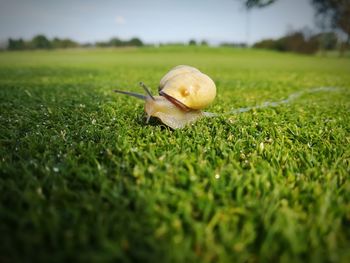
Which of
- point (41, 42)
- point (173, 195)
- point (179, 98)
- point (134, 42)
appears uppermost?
point (41, 42)

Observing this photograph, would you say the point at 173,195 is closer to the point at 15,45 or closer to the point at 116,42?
the point at 15,45

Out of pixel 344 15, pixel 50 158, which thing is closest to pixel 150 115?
pixel 50 158

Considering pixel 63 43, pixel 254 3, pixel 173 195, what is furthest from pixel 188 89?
pixel 63 43

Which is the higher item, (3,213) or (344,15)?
(344,15)

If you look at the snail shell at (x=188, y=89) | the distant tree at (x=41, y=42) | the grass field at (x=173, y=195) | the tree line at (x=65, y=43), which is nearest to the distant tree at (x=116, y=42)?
the tree line at (x=65, y=43)

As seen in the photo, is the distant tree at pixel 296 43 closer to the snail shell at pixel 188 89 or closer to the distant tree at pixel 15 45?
the distant tree at pixel 15 45

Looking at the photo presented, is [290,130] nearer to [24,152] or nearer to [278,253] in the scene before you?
[278,253]

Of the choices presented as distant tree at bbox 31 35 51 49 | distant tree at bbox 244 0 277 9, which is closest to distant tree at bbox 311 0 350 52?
distant tree at bbox 244 0 277 9
